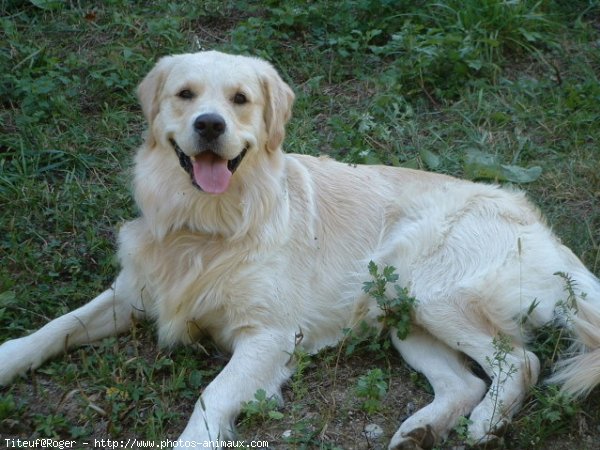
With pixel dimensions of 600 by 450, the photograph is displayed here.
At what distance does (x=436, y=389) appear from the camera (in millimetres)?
3930

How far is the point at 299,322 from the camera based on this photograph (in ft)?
13.5

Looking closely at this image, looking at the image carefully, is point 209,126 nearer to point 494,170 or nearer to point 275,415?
point 275,415

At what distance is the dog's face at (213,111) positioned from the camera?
3.85m

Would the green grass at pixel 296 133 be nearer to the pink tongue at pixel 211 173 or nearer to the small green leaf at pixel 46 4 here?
the small green leaf at pixel 46 4

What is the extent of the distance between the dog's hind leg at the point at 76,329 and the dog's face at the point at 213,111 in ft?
2.55

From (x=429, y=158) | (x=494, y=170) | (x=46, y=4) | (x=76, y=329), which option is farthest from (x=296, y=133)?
(x=46, y=4)

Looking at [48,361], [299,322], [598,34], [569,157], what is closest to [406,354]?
[299,322]

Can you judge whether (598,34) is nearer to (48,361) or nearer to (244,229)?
(244,229)

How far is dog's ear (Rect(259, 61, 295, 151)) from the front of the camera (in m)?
4.19

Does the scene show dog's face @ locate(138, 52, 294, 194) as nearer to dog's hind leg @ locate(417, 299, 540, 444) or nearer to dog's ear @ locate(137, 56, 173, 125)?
dog's ear @ locate(137, 56, 173, 125)

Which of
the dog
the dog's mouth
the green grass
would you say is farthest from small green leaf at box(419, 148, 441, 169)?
the dog's mouth

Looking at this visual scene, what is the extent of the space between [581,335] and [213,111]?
203 cm

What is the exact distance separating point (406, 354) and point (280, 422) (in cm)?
81

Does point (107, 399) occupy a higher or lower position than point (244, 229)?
lower
